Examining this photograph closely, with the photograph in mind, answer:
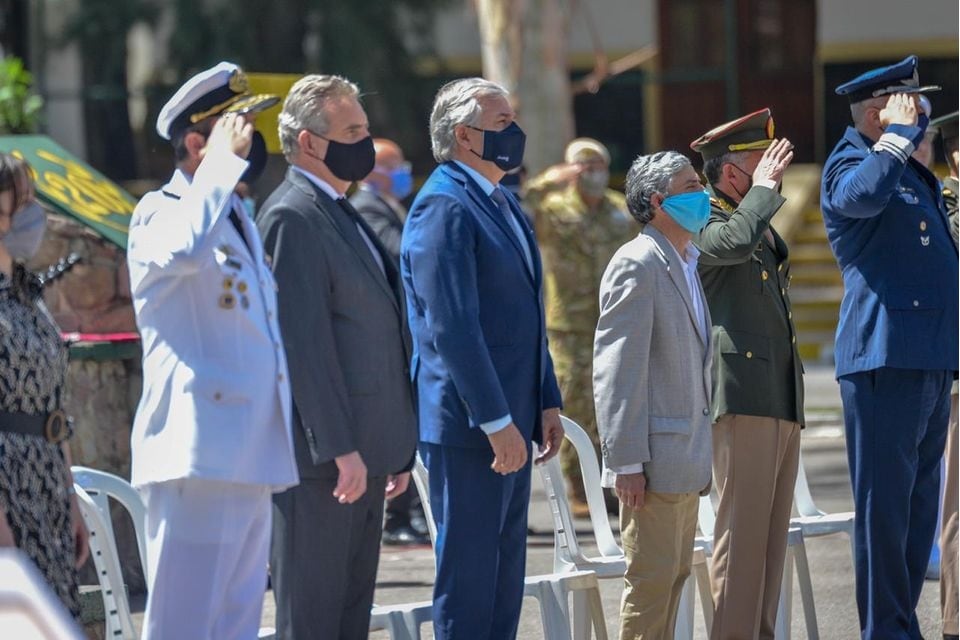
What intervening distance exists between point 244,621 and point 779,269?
7.08 ft

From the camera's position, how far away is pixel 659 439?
5117 mm

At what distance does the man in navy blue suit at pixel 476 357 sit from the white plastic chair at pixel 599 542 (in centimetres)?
62

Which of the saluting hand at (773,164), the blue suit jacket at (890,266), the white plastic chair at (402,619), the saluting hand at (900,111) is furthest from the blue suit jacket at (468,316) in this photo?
the saluting hand at (900,111)

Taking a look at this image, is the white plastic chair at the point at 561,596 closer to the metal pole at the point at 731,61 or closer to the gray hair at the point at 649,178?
the gray hair at the point at 649,178

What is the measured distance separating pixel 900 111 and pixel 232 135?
2334 millimetres

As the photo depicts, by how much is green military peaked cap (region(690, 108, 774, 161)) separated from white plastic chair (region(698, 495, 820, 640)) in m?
1.08

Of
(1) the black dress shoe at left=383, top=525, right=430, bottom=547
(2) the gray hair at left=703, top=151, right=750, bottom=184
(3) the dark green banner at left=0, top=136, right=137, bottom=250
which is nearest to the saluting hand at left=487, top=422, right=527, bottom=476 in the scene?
(2) the gray hair at left=703, top=151, right=750, bottom=184

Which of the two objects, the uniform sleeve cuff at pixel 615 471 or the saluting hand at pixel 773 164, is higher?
the saluting hand at pixel 773 164

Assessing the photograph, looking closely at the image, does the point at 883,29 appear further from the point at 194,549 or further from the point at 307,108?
the point at 194,549

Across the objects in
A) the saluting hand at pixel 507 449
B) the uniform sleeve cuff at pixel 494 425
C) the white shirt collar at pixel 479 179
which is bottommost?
the saluting hand at pixel 507 449

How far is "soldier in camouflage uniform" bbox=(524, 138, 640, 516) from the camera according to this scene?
30.3 ft

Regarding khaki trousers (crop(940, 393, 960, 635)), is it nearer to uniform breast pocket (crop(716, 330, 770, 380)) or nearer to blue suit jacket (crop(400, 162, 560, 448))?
uniform breast pocket (crop(716, 330, 770, 380))

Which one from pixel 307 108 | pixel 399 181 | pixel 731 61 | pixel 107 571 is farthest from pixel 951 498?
pixel 731 61

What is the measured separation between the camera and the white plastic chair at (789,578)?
595cm
